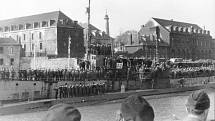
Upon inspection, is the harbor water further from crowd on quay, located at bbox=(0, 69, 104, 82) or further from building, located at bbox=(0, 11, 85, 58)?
building, located at bbox=(0, 11, 85, 58)

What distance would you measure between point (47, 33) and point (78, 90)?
75.2ft

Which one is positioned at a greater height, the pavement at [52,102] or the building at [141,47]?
the building at [141,47]

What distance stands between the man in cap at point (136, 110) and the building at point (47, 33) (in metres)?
42.2

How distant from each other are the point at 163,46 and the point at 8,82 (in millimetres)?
33543

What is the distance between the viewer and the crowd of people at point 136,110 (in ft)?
6.40

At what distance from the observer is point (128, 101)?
2193 millimetres

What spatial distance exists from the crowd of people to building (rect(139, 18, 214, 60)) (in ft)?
167

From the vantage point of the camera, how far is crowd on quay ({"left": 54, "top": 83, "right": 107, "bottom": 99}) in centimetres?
2439

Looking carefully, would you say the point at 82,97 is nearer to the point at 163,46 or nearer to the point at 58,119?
A: the point at 58,119

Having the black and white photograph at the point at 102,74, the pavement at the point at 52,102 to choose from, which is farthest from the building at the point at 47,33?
the pavement at the point at 52,102

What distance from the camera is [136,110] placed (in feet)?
7.00

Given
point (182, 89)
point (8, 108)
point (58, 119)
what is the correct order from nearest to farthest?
point (58, 119)
point (8, 108)
point (182, 89)

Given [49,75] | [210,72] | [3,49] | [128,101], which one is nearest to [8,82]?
[49,75]

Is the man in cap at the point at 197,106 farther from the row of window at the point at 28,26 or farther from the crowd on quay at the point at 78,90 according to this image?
the row of window at the point at 28,26
